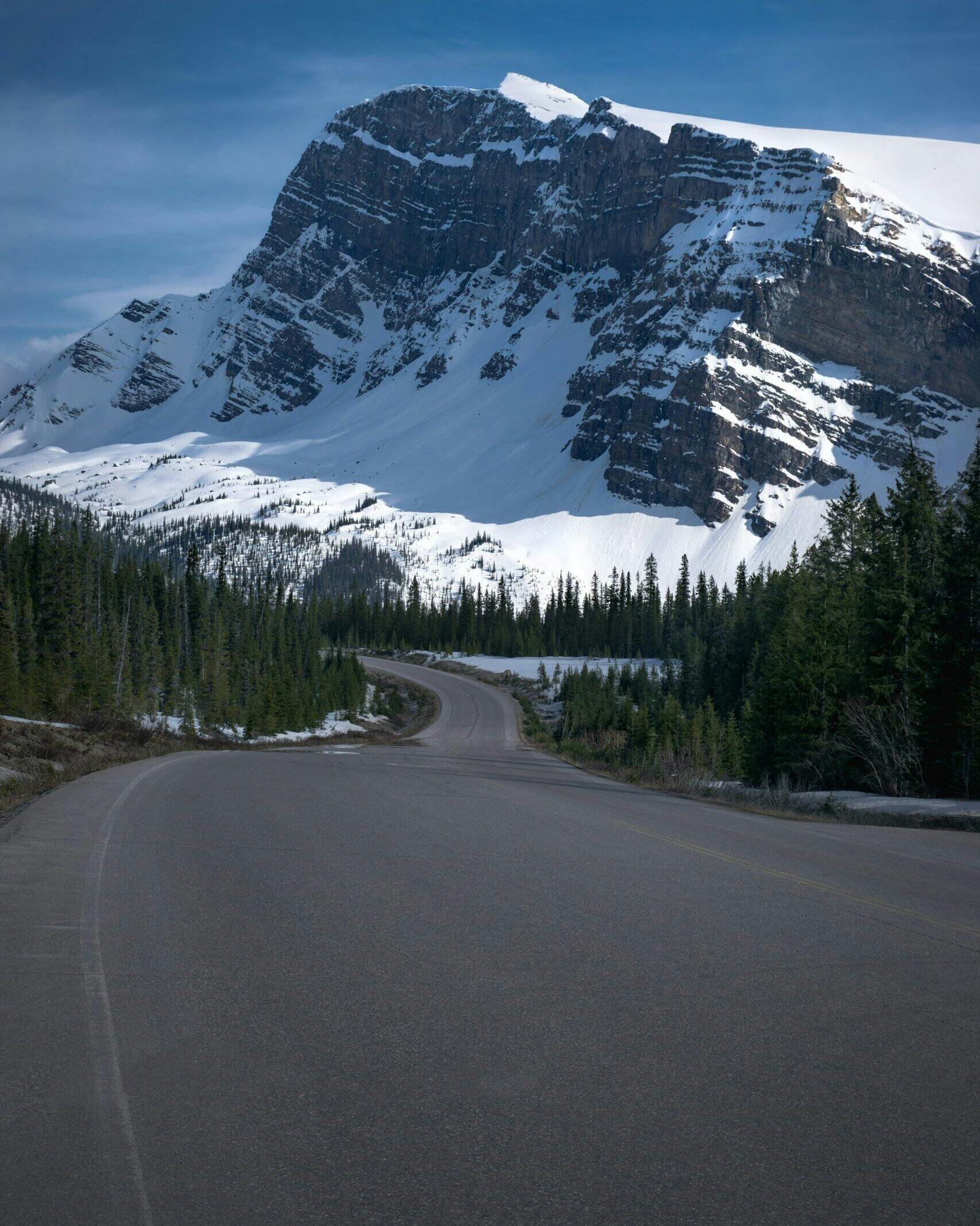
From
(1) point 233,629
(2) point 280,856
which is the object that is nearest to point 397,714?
(1) point 233,629

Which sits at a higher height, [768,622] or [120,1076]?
[768,622]

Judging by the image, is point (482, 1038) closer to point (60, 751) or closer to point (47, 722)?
point (60, 751)

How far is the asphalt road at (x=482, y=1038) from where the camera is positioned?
3.72 m

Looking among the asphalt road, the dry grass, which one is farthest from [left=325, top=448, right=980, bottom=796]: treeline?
the dry grass

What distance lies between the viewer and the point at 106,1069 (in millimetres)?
A: 4699

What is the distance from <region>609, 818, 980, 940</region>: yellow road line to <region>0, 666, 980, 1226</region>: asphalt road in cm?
6

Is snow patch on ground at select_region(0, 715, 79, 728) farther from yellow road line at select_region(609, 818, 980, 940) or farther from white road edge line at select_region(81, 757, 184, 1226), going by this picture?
white road edge line at select_region(81, 757, 184, 1226)

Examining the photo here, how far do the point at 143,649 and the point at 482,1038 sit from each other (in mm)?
70599

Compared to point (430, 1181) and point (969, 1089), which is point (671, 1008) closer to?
point (969, 1089)

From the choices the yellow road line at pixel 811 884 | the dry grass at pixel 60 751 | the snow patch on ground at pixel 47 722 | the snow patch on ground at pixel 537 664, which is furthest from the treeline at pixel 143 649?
the yellow road line at pixel 811 884

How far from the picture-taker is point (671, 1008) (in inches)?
217

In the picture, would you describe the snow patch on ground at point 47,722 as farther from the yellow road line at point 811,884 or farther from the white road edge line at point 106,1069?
the white road edge line at point 106,1069

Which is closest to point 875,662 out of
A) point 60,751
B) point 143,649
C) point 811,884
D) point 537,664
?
point 811,884

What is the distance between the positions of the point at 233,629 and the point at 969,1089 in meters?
86.8
